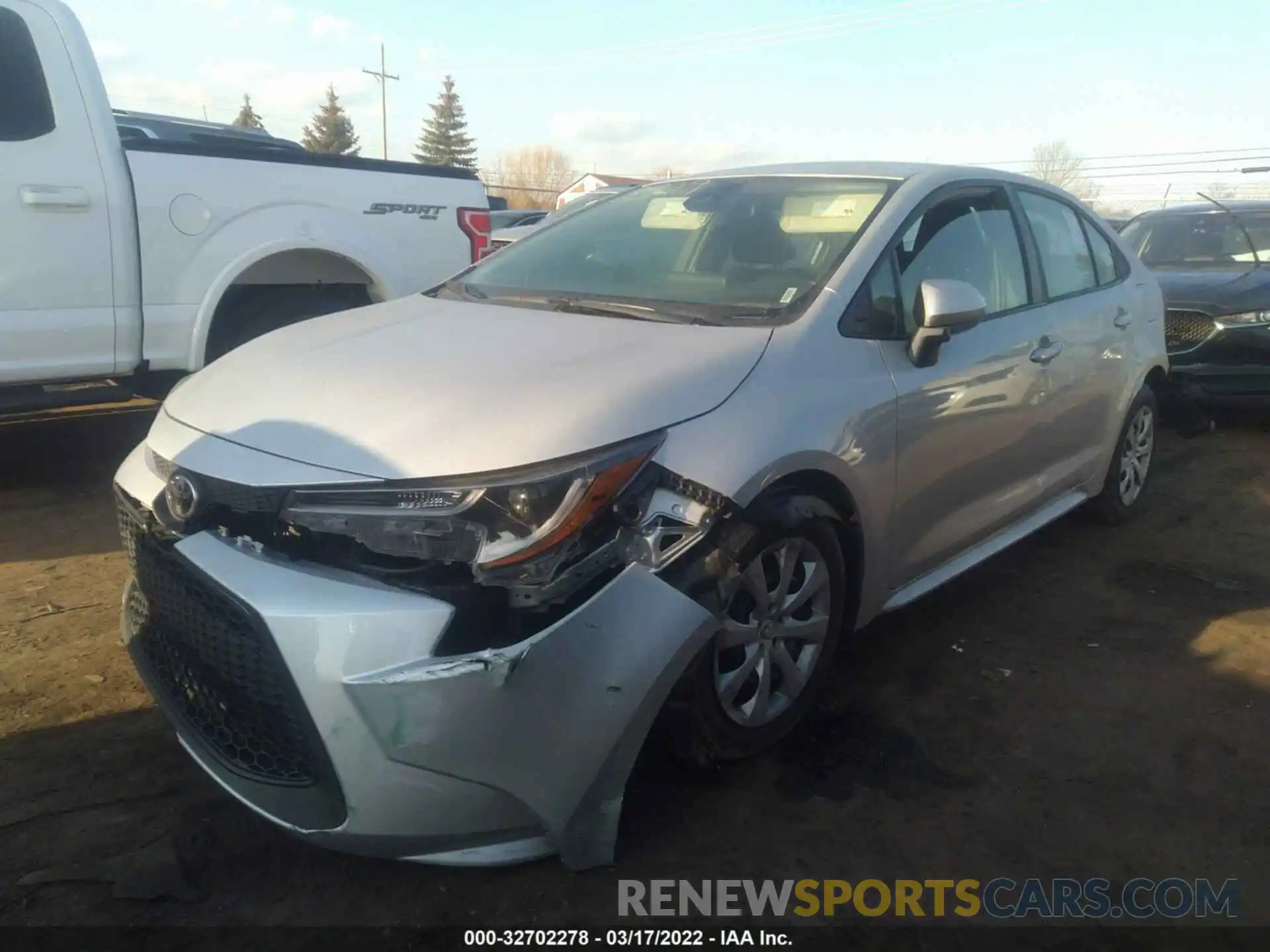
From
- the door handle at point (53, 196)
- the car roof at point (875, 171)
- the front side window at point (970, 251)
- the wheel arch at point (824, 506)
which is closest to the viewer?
the wheel arch at point (824, 506)

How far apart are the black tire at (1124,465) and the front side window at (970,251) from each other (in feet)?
4.27

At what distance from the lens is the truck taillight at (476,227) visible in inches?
221

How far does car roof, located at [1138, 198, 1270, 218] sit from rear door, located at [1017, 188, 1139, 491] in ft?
14.0

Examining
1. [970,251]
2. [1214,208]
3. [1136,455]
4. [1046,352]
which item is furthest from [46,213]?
[1214,208]

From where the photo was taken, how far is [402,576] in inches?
84.3

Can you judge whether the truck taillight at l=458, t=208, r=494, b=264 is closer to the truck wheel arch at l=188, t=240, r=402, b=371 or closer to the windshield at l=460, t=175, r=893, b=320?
the truck wheel arch at l=188, t=240, r=402, b=371

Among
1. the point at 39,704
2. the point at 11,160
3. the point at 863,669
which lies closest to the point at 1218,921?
the point at 863,669

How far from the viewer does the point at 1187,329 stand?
7117 millimetres

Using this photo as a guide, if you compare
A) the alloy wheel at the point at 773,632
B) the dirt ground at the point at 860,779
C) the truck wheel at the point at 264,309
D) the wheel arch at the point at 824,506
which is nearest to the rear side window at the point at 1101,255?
the dirt ground at the point at 860,779

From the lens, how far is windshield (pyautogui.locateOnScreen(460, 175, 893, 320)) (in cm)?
313

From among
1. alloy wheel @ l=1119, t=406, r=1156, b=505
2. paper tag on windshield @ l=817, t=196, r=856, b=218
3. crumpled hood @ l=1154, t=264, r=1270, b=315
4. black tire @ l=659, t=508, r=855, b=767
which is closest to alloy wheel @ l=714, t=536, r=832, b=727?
black tire @ l=659, t=508, r=855, b=767

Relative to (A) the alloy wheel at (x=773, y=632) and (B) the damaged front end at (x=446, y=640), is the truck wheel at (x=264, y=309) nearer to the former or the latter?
(B) the damaged front end at (x=446, y=640)

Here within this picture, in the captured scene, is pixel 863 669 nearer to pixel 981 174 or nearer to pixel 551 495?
pixel 551 495

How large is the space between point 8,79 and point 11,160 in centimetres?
40
